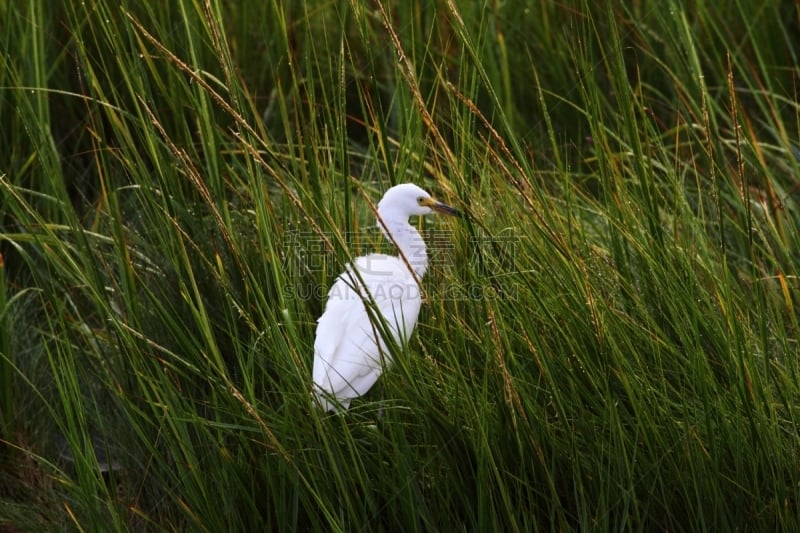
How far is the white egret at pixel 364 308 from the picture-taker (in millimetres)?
2463

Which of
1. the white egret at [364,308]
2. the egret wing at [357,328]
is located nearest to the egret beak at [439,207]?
the white egret at [364,308]

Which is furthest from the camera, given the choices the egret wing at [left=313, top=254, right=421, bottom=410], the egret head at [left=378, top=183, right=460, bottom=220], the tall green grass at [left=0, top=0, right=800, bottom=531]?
the egret head at [left=378, top=183, right=460, bottom=220]

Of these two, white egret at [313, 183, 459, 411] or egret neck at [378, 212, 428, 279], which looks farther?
egret neck at [378, 212, 428, 279]

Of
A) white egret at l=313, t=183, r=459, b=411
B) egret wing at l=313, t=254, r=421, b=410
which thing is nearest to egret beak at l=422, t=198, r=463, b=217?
white egret at l=313, t=183, r=459, b=411

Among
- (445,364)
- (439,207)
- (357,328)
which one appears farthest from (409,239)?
(445,364)

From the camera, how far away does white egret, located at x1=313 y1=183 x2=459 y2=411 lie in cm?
246

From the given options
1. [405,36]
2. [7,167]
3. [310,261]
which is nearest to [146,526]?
[310,261]

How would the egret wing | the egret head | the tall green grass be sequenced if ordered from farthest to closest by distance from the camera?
the egret head → the egret wing → the tall green grass

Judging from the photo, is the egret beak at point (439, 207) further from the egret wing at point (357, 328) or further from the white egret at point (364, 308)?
the egret wing at point (357, 328)

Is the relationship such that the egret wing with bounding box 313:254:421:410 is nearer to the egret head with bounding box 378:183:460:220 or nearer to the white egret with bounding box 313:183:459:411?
the white egret with bounding box 313:183:459:411

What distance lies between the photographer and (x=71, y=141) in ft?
12.9

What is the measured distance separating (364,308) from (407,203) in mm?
352

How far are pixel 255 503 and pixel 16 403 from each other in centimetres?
115

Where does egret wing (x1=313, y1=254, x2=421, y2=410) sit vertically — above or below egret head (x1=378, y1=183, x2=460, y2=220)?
Answer: below
